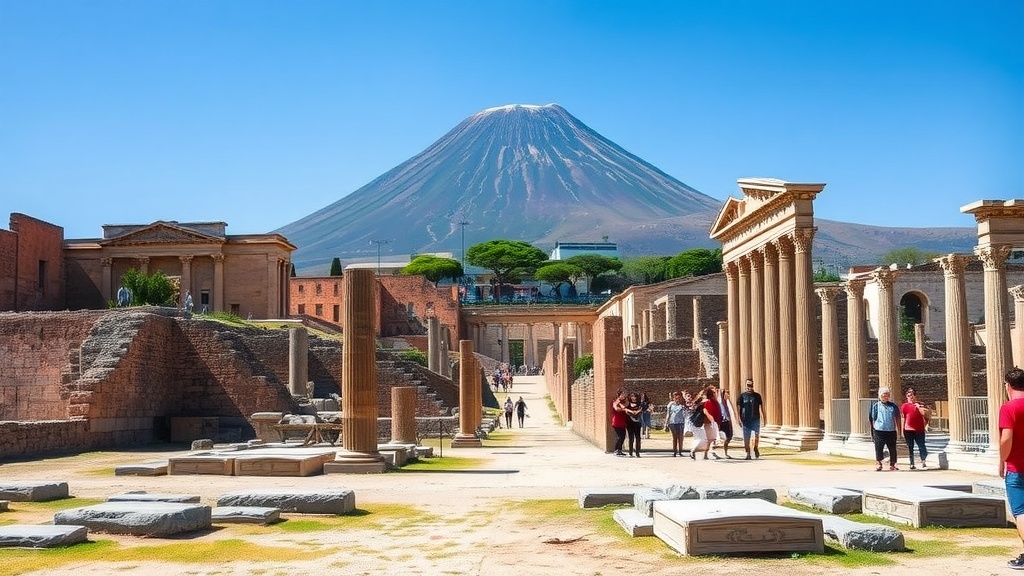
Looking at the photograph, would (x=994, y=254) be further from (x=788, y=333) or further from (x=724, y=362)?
(x=724, y=362)

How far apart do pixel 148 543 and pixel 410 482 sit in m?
8.07

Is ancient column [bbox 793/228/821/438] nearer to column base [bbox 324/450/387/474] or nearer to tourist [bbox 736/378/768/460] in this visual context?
tourist [bbox 736/378/768/460]

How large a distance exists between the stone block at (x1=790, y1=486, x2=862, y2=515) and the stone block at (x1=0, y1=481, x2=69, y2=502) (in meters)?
10.6

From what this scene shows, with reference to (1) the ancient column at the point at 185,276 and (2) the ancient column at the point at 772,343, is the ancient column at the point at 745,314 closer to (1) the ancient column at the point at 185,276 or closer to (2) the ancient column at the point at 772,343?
(2) the ancient column at the point at 772,343

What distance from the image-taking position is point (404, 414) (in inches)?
1185

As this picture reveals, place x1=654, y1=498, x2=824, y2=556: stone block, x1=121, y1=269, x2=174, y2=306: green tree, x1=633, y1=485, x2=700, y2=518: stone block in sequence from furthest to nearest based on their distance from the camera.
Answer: x1=121, y1=269, x2=174, y2=306: green tree, x1=633, y1=485, x2=700, y2=518: stone block, x1=654, y1=498, x2=824, y2=556: stone block

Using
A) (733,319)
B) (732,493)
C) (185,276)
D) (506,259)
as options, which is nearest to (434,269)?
(506,259)

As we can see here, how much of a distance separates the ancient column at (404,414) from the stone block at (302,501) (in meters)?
15.8

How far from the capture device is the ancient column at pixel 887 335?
26984 mm

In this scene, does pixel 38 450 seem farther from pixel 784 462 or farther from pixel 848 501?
pixel 848 501

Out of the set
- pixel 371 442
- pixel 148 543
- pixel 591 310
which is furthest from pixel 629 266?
pixel 148 543

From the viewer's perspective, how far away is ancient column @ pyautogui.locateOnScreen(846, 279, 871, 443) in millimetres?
27031

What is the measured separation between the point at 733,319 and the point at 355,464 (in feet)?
65.1

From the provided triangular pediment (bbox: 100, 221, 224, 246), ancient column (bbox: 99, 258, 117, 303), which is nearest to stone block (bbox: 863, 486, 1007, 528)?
triangular pediment (bbox: 100, 221, 224, 246)
